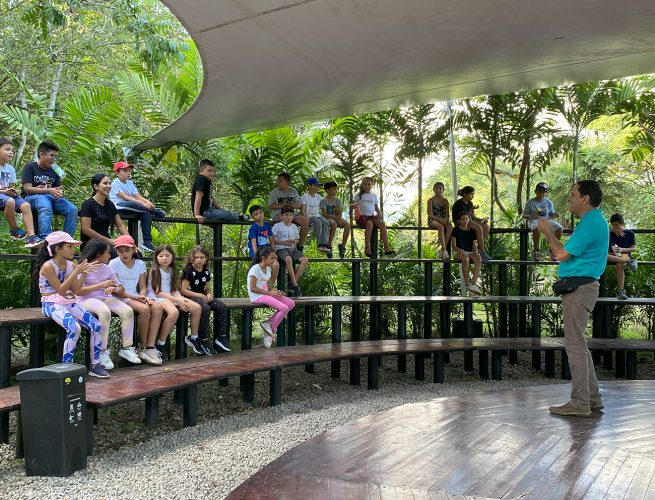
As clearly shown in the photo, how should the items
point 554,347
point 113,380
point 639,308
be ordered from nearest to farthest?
point 113,380 → point 554,347 → point 639,308

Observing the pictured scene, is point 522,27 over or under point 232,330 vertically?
over

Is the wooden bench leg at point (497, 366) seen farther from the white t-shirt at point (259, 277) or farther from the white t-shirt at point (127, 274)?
the white t-shirt at point (127, 274)

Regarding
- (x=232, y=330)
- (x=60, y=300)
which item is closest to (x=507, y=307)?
(x=232, y=330)

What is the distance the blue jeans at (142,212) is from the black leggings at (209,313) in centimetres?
87

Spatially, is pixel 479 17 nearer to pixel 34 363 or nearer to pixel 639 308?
pixel 34 363

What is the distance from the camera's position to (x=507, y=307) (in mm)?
9609

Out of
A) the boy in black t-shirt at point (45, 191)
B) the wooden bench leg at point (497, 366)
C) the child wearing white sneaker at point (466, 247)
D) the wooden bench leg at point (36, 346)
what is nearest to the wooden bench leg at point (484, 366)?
the wooden bench leg at point (497, 366)

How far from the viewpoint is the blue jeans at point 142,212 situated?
605cm

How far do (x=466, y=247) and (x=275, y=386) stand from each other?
12.1 feet

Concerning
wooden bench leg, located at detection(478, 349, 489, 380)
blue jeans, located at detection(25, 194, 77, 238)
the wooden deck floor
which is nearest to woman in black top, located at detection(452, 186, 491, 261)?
wooden bench leg, located at detection(478, 349, 489, 380)

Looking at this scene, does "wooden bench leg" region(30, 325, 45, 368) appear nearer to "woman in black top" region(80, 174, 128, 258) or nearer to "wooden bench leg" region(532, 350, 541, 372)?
"woman in black top" region(80, 174, 128, 258)

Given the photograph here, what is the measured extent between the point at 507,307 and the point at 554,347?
89.8 inches

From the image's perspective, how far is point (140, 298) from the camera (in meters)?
5.29

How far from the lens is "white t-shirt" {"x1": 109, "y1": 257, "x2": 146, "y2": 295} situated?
529 centimetres
